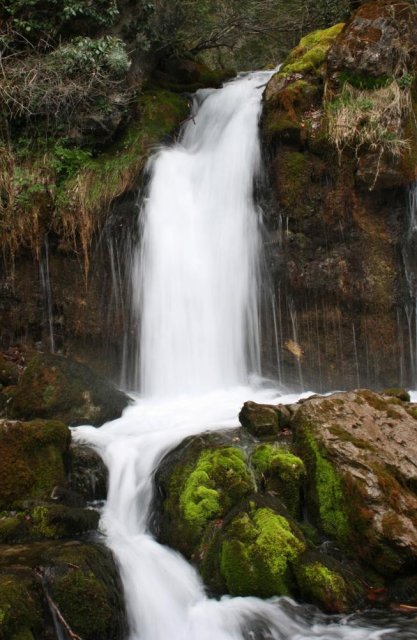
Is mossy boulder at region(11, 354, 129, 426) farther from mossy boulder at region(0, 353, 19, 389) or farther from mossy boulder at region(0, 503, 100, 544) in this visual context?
mossy boulder at region(0, 503, 100, 544)

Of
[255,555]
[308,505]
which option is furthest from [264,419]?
[255,555]

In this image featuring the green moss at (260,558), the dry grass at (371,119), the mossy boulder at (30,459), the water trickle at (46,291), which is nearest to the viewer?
the green moss at (260,558)

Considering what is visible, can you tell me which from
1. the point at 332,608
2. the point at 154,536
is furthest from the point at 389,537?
the point at 154,536

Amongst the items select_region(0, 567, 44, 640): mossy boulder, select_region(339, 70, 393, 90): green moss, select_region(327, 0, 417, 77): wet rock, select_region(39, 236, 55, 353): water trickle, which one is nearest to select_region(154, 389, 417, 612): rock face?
select_region(0, 567, 44, 640): mossy boulder

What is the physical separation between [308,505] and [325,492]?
224 mm

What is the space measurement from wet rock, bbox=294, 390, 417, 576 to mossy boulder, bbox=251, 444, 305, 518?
0.32 ft

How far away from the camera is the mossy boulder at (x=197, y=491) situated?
14.7 ft

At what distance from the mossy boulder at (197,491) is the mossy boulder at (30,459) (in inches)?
36.7

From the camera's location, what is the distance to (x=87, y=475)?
5.21 metres

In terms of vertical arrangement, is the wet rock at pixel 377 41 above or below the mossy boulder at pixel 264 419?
above

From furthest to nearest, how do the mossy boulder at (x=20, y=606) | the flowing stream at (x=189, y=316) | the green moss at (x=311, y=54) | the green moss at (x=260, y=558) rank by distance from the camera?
the green moss at (x=311, y=54) < the flowing stream at (x=189, y=316) < the green moss at (x=260, y=558) < the mossy boulder at (x=20, y=606)

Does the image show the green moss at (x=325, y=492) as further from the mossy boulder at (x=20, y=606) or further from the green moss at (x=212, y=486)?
the mossy boulder at (x=20, y=606)

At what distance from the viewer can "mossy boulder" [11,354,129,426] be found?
6305mm

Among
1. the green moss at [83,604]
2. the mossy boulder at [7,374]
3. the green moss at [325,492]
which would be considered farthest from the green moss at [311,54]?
the green moss at [83,604]
